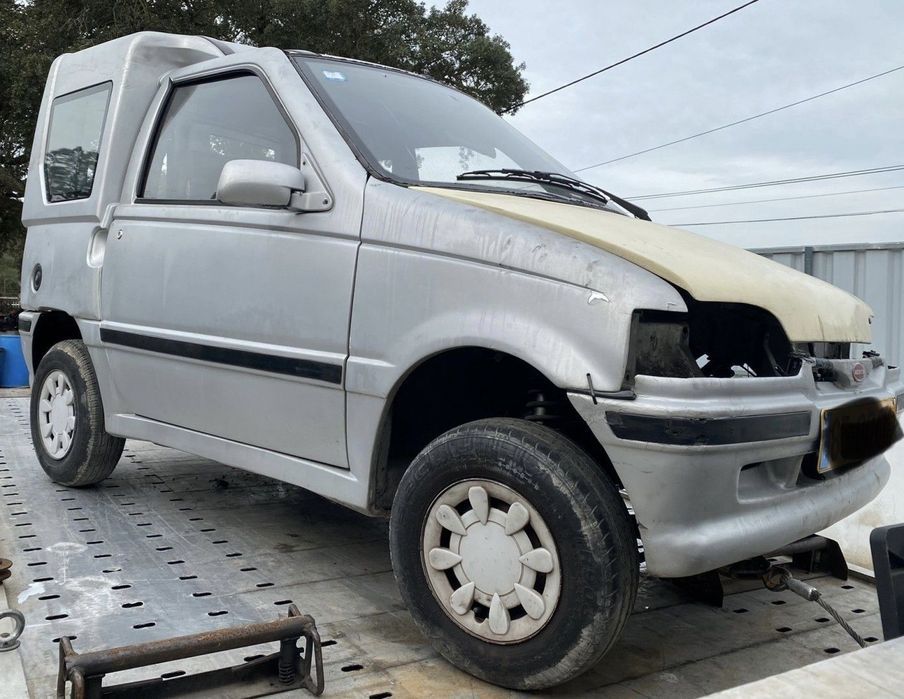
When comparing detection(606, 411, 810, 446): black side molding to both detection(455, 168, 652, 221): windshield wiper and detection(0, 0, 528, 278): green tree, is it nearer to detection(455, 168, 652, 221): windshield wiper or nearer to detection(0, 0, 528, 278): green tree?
detection(455, 168, 652, 221): windshield wiper

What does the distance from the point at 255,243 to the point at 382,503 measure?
101 cm

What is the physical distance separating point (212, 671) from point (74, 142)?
2.99 meters

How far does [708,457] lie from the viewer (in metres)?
1.95

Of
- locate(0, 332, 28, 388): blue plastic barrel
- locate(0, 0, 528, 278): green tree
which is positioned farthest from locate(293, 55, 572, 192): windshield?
locate(0, 0, 528, 278): green tree

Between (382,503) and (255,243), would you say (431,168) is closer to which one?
(255,243)

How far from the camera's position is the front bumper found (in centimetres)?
194

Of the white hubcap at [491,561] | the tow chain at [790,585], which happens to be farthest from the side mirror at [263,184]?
the tow chain at [790,585]

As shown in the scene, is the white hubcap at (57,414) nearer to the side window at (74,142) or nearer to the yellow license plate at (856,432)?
the side window at (74,142)

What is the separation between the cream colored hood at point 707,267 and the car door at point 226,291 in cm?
52

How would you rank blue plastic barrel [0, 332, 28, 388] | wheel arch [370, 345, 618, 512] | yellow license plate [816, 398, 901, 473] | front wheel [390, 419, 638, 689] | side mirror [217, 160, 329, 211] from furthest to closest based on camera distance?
1. blue plastic barrel [0, 332, 28, 388]
2. side mirror [217, 160, 329, 211]
3. wheel arch [370, 345, 618, 512]
4. yellow license plate [816, 398, 901, 473]
5. front wheel [390, 419, 638, 689]

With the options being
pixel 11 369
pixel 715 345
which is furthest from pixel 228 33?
pixel 715 345

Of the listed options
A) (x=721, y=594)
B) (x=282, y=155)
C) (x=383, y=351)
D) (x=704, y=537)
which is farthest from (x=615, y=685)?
(x=282, y=155)

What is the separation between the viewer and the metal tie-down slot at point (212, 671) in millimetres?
1933

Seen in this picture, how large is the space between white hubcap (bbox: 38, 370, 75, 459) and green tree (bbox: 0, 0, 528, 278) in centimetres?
1279
